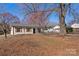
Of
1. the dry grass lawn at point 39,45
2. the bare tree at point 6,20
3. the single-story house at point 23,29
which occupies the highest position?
the bare tree at point 6,20

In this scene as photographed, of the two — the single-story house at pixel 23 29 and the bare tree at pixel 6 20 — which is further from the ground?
the bare tree at pixel 6 20

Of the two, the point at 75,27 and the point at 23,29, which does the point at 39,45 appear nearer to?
the point at 23,29

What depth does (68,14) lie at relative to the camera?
4.76 m

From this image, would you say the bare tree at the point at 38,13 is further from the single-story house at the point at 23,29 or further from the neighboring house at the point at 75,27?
the neighboring house at the point at 75,27

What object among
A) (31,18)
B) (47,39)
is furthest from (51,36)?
(31,18)

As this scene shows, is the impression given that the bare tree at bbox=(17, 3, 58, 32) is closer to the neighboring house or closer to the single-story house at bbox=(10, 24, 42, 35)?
the single-story house at bbox=(10, 24, 42, 35)

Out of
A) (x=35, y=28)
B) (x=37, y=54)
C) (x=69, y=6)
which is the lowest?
(x=37, y=54)

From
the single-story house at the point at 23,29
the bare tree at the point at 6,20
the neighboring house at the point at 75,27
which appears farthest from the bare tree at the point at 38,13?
the neighboring house at the point at 75,27

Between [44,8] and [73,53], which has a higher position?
[44,8]

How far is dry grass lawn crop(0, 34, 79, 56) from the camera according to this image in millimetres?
4719

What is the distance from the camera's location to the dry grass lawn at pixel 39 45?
4719mm

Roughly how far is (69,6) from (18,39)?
85 cm

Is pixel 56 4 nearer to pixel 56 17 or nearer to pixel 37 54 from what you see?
pixel 56 17

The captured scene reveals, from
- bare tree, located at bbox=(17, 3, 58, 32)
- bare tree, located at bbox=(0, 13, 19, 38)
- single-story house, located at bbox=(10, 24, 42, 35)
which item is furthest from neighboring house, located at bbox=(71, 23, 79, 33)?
bare tree, located at bbox=(0, 13, 19, 38)
